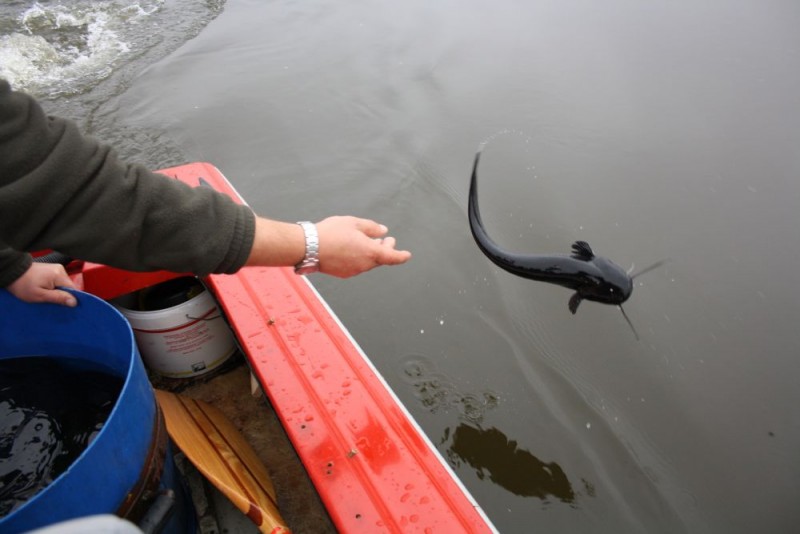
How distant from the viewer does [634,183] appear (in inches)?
180

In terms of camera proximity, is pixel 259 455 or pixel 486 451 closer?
pixel 259 455

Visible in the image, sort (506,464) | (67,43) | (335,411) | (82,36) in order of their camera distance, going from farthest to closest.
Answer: (82,36) < (67,43) < (506,464) < (335,411)

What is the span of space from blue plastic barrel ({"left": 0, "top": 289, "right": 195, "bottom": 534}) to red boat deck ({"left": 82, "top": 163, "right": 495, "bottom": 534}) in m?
0.48

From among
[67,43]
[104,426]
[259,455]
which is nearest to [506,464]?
[259,455]

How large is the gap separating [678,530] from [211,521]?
2330 millimetres

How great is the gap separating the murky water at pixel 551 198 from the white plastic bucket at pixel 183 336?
40.6 inches

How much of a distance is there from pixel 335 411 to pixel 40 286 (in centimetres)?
122

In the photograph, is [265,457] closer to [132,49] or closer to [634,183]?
[634,183]

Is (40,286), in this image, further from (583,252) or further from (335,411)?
(583,252)

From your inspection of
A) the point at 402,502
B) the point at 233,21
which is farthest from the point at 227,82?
the point at 402,502

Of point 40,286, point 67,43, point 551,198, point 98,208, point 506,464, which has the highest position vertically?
point 98,208

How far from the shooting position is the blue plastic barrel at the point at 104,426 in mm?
1393

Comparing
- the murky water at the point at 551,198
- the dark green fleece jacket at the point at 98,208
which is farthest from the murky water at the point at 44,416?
the murky water at the point at 551,198

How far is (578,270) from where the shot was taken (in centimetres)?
254
